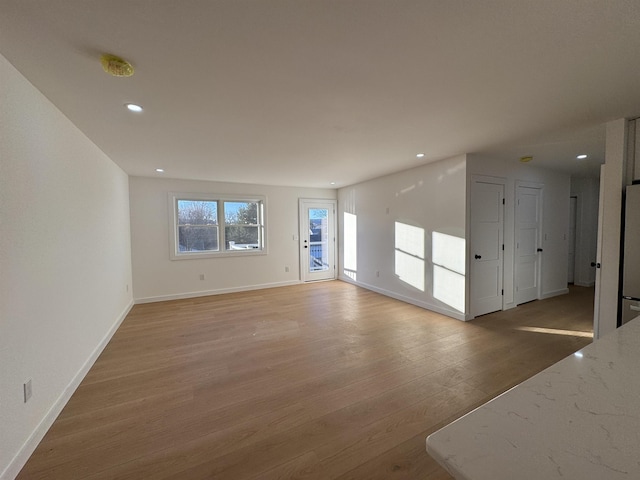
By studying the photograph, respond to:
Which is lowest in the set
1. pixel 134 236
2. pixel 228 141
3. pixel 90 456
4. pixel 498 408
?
pixel 90 456

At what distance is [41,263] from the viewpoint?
71.2 inches

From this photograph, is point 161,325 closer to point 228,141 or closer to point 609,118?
point 228,141

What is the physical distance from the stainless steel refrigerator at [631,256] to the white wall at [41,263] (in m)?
4.62

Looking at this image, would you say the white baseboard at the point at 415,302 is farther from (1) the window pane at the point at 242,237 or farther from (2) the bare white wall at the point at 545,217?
(1) the window pane at the point at 242,237

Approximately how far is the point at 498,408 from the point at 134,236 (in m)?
5.69

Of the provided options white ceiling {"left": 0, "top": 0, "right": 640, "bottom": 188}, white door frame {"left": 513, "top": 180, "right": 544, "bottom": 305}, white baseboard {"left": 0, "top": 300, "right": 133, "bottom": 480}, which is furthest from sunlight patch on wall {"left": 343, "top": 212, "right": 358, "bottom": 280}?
white baseboard {"left": 0, "top": 300, "right": 133, "bottom": 480}

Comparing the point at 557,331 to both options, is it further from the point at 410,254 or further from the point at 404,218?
the point at 404,218

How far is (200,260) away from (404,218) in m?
4.11

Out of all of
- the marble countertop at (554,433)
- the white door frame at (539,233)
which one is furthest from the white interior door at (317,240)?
the marble countertop at (554,433)

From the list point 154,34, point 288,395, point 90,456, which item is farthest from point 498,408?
point 90,456

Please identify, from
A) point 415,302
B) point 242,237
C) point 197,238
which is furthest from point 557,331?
point 197,238

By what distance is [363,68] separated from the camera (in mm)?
1650

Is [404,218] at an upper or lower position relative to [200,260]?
upper

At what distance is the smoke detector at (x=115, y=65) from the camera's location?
1520 mm
